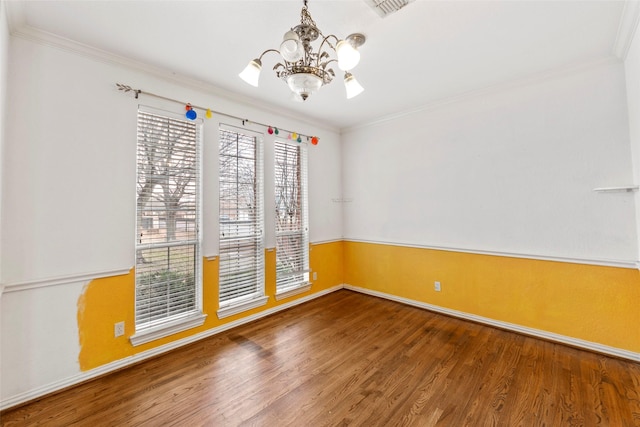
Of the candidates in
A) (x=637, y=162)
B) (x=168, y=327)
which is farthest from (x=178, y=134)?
(x=637, y=162)

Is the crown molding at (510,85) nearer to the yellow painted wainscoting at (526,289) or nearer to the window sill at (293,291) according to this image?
the yellow painted wainscoting at (526,289)

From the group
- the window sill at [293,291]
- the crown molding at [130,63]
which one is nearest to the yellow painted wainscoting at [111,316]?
the window sill at [293,291]

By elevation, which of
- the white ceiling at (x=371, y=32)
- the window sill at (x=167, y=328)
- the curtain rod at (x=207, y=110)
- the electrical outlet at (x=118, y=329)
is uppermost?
the white ceiling at (x=371, y=32)

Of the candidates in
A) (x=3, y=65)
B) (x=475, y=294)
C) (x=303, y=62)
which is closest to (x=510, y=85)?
(x=475, y=294)

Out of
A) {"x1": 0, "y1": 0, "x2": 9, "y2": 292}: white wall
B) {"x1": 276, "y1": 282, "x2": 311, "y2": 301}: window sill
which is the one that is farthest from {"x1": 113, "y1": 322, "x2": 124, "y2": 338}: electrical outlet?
{"x1": 276, "y1": 282, "x2": 311, "y2": 301}: window sill

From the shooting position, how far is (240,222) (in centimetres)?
309

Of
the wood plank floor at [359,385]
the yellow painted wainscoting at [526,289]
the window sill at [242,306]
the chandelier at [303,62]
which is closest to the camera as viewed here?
the chandelier at [303,62]

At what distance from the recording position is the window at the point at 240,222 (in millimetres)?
2932

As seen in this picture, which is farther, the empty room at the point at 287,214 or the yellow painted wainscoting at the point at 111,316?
the yellow painted wainscoting at the point at 111,316

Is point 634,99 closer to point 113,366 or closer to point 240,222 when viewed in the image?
point 240,222

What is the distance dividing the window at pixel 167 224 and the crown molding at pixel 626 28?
11.4ft

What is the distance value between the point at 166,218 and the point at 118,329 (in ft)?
3.29

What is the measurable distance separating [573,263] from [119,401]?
395cm

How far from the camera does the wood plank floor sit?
1.69 m
